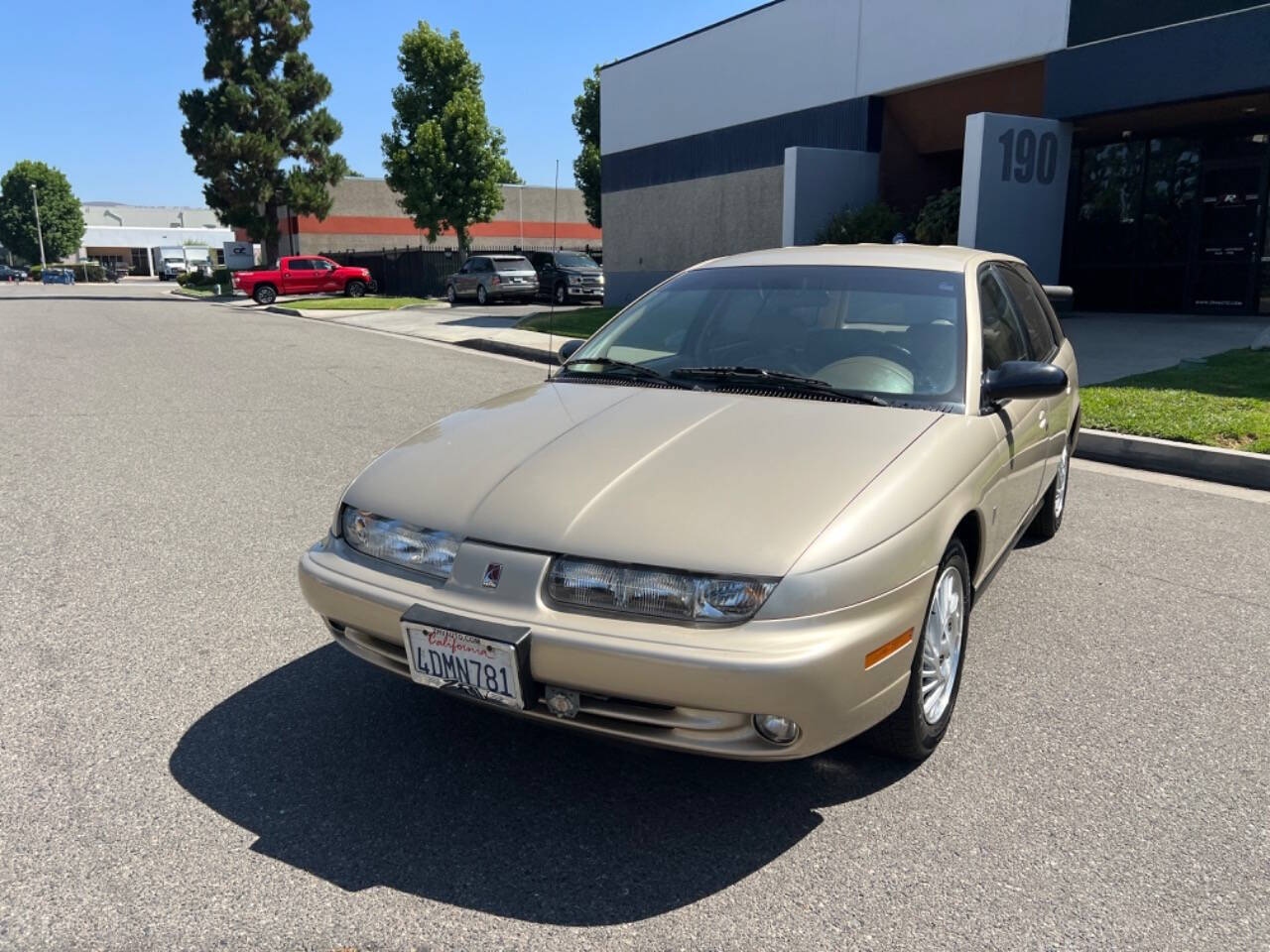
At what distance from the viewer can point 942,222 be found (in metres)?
16.8

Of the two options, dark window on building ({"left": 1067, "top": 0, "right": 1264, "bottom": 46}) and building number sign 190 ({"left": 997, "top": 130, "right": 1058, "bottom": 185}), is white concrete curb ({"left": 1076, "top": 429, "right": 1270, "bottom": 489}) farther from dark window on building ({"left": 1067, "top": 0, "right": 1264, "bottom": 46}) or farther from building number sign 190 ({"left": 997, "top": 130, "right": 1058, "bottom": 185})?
dark window on building ({"left": 1067, "top": 0, "right": 1264, "bottom": 46})

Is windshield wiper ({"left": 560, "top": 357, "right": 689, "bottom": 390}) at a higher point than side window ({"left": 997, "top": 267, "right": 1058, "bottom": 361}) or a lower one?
lower

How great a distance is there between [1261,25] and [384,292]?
3370cm

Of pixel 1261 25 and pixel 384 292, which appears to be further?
pixel 384 292

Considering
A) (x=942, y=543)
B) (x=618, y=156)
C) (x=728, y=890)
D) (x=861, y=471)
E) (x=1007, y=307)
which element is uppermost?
(x=618, y=156)

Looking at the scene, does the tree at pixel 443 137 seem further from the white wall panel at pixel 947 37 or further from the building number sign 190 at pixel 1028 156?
the building number sign 190 at pixel 1028 156

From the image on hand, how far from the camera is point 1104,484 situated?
6809 mm

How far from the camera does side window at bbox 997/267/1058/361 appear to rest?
458cm

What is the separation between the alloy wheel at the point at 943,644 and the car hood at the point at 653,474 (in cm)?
49

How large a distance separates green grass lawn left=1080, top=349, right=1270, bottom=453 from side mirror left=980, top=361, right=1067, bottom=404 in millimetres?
4726

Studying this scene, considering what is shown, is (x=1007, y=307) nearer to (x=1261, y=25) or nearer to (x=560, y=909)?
(x=560, y=909)

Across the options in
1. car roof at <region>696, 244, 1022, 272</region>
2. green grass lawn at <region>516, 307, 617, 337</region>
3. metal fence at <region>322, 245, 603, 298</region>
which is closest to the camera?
car roof at <region>696, 244, 1022, 272</region>

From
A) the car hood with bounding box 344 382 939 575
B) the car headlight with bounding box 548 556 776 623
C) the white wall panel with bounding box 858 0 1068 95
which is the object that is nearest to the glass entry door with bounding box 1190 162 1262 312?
the white wall panel with bounding box 858 0 1068 95

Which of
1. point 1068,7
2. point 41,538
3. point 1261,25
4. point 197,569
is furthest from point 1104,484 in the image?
point 1068,7
